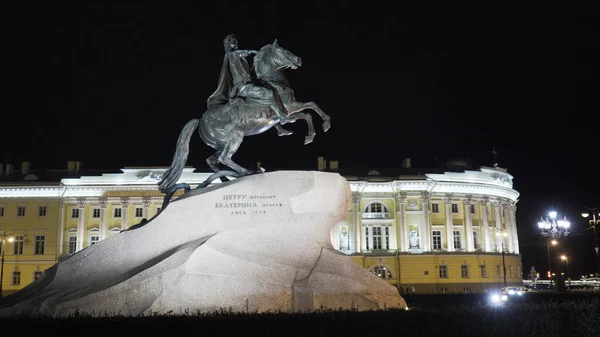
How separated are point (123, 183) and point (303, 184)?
53.3 metres

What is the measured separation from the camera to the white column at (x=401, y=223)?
61472 mm

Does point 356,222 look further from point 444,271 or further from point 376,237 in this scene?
point 444,271

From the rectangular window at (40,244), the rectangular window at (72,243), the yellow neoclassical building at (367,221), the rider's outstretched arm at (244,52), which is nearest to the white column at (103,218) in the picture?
the yellow neoclassical building at (367,221)

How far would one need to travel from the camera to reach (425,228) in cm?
6197

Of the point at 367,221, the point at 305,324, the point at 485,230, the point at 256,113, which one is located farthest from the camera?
the point at 485,230

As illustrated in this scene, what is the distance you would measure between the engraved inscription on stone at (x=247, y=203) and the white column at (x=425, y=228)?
51027 mm

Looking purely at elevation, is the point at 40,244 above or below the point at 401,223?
below

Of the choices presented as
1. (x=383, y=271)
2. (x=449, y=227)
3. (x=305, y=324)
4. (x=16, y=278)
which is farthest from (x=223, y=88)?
(x=16, y=278)

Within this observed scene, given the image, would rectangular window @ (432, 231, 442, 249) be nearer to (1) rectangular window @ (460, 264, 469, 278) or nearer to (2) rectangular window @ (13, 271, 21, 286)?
(1) rectangular window @ (460, 264, 469, 278)

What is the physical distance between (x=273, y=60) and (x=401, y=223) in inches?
2000

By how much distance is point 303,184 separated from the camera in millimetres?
12164

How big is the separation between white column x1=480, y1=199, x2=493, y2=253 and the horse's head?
55.2 m

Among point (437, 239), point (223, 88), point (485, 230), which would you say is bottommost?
point (437, 239)

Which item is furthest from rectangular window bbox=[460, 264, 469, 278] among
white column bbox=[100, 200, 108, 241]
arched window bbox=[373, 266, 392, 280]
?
white column bbox=[100, 200, 108, 241]
